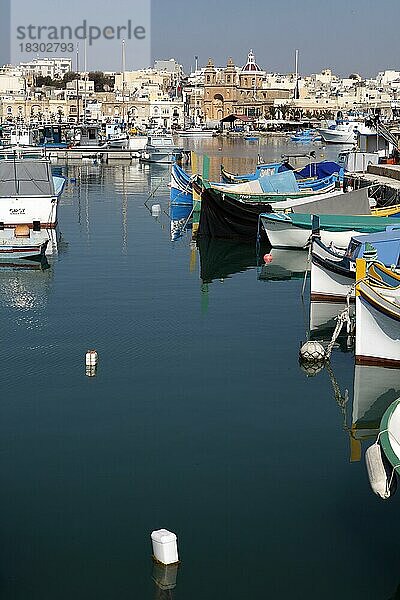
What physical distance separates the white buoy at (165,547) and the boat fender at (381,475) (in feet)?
5.16

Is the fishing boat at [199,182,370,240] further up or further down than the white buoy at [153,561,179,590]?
further up

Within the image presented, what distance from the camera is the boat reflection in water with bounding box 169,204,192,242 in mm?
26281

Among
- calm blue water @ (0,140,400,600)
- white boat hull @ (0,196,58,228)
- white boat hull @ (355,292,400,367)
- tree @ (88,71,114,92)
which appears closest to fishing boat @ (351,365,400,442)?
white boat hull @ (355,292,400,367)

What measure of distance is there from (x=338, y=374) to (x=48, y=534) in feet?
18.5

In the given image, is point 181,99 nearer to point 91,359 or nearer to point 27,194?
point 27,194

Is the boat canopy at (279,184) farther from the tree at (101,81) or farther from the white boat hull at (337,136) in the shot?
the tree at (101,81)

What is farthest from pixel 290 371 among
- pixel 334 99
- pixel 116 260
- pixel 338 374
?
pixel 334 99

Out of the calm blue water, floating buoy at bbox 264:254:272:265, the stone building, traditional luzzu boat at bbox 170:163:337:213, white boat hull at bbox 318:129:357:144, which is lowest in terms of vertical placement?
the calm blue water

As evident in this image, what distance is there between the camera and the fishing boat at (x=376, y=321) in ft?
36.9

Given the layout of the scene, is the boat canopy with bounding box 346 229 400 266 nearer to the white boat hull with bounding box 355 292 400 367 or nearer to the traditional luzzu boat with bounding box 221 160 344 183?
the white boat hull with bounding box 355 292 400 367

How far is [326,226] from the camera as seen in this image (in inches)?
746

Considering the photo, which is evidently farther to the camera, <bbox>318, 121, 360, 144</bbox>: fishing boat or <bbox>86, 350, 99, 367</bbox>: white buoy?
<bbox>318, 121, 360, 144</bbox>: fishing boat

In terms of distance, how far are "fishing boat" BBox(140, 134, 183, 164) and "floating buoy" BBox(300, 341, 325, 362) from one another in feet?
132

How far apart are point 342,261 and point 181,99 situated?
133375 mm
